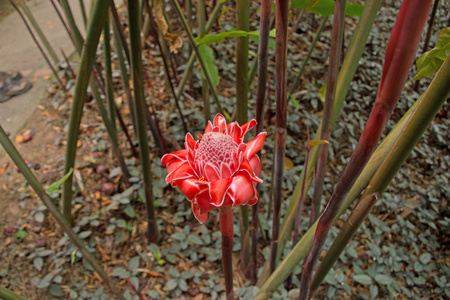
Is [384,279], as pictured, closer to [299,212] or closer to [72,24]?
[299,212]

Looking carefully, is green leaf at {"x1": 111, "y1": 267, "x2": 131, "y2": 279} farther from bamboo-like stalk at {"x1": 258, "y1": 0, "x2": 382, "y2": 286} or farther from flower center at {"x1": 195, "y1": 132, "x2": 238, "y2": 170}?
flower center at {"x1": 195, "y1": 132, "x2": 238, "y2": 170}

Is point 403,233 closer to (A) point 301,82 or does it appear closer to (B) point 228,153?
(A) point 301,82

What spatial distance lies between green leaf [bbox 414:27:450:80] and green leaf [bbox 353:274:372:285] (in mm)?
728

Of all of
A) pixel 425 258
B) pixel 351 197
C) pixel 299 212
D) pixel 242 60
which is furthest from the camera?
pixel 425 258

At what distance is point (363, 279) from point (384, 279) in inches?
2.3

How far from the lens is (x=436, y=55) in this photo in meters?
0.36

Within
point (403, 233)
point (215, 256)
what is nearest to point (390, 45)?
point (215, 256)

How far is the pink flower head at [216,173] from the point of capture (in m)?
0.32

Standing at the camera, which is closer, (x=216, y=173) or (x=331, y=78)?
(x=216, y=173)

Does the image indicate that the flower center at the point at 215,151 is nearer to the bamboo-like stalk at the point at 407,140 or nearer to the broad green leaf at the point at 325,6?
the bamboo-like stalk at the point at 407,140

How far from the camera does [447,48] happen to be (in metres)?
0.35

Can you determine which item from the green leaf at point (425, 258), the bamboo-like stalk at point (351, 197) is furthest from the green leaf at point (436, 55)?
the green leaf at point (425, 258)

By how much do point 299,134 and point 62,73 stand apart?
45.4 inches

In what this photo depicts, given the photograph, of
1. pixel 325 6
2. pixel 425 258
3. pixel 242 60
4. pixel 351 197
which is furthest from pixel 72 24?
pixel 425 258
